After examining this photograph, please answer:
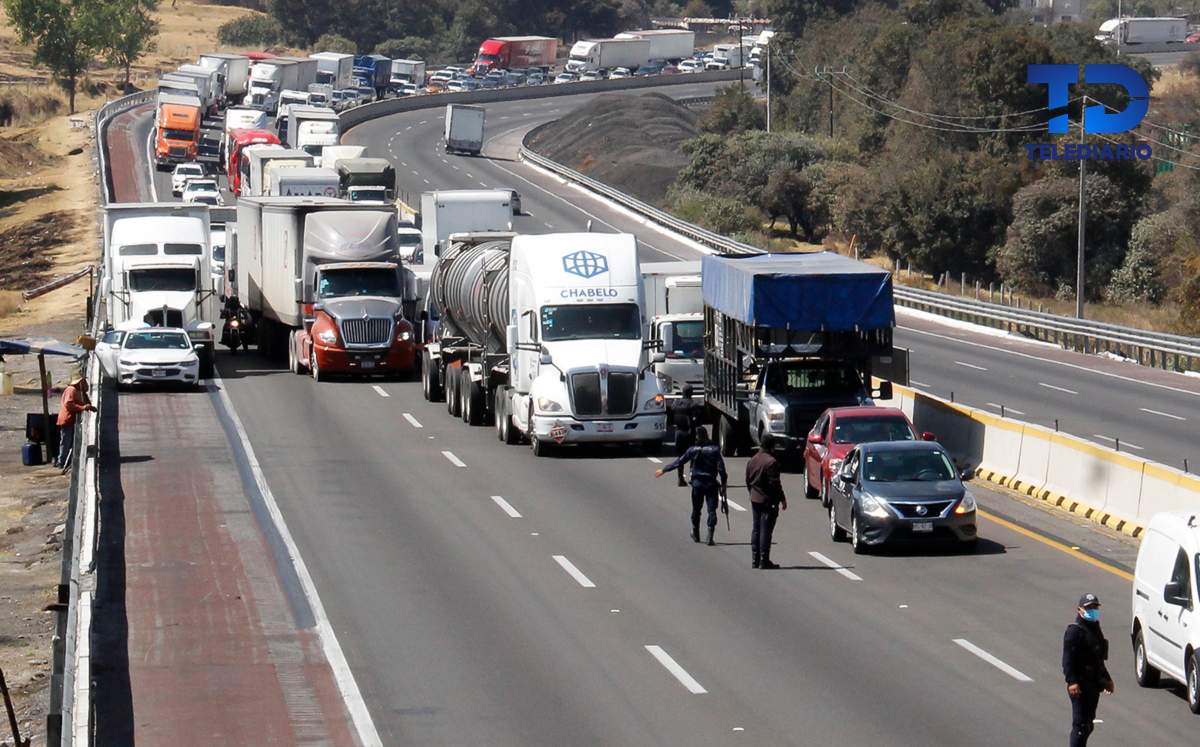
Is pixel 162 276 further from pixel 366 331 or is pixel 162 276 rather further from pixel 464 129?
pixel 464 129

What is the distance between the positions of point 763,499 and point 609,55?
14318 centimetres

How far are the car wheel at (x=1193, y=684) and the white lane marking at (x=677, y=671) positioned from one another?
4193mm

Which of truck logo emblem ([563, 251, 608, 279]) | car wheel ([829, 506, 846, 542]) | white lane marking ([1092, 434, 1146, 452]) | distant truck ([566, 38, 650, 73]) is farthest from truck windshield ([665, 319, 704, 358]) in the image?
distant truck ([566, 38, 650, 73])

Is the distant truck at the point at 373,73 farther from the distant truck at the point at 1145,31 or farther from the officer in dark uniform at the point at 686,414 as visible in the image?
the officer in dark uniform at the point at 686,414

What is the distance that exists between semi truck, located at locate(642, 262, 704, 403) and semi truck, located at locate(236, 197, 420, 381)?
6001mm

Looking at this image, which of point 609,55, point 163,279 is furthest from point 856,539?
point 609,55

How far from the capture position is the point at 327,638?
19125 mm

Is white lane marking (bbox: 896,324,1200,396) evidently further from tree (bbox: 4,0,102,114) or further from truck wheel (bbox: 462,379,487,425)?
tree (bbox: 4,0,102,114)

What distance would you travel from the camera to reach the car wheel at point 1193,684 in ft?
51.0

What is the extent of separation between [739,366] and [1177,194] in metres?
66.4

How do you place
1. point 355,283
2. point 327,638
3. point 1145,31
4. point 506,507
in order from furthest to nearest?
1. point 1145,31
2. point 355,283
3. point 506,507
4. point 327,638

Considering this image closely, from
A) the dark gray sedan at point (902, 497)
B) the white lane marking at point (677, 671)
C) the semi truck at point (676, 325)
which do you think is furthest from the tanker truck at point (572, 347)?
the white lane marking at point (677, 671)

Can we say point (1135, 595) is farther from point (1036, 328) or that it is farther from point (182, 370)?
point (1036, 328)

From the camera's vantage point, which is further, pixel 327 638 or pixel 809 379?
pixel 809 379
